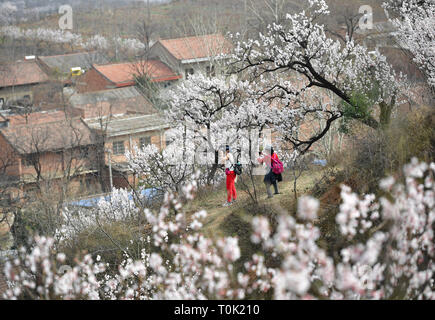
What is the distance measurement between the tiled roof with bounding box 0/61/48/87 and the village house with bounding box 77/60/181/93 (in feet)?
18.3

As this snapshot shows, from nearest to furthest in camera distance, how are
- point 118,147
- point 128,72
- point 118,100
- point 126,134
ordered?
point 126,134 → point 118,147 → point 118,100 → point 128,72

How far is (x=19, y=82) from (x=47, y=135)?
21805mm

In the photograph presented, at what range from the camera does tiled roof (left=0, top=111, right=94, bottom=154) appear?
1166 inches

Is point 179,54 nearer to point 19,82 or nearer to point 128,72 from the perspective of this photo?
point 128,72

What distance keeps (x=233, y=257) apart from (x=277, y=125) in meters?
8.51

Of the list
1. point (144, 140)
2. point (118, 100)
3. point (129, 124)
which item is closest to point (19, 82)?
point (118, 100)

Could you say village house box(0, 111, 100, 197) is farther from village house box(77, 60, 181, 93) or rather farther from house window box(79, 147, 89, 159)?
village house box(77, 60, 181, 93)

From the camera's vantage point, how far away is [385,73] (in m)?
14.5

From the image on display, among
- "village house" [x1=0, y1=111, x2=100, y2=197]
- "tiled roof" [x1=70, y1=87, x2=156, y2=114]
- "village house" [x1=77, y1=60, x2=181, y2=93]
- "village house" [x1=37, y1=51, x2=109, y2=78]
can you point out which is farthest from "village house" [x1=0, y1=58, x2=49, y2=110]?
"village house" [x1=0, y1=111, x2=100, y2=197]

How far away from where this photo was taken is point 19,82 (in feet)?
161

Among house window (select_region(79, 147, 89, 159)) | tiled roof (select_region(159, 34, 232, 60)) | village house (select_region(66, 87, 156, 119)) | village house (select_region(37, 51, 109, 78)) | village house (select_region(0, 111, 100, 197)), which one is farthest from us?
village house (select_region(37, 51, 109, 78))

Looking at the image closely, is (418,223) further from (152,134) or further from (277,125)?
(152,134)
